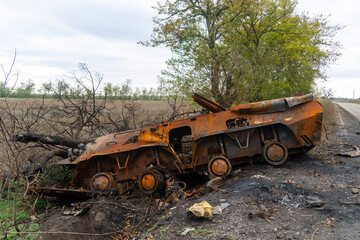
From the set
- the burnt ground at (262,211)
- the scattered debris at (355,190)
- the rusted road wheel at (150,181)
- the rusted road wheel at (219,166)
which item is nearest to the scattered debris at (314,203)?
the burnt ground at (262,211)

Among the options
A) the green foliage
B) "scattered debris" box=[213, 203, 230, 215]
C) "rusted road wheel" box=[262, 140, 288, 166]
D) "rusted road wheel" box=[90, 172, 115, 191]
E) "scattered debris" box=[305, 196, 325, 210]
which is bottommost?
"rusted road wheel" box=[90, 172, 115, 191]

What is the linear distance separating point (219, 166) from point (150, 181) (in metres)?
1.66

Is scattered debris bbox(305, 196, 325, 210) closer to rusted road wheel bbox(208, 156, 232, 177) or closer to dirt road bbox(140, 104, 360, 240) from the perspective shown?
dirt road bbox(140, 104, 360, 240)

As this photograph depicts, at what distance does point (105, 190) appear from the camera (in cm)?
684

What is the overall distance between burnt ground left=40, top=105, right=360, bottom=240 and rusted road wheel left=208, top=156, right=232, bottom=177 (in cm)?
19

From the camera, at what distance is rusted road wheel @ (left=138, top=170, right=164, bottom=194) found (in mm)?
6613

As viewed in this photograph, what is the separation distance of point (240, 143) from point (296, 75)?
15.1 meters

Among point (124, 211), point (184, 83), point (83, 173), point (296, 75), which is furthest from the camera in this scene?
point (296, 75)

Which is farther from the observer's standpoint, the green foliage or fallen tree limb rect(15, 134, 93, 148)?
the green foliage

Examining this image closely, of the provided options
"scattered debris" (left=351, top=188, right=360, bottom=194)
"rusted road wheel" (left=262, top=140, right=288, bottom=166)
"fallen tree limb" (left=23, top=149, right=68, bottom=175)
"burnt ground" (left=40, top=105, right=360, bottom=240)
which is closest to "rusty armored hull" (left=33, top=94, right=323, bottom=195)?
"rusted road wheel" (left=262, top=140, right=288, bottom=166)

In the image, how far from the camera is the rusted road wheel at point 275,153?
21.2ft

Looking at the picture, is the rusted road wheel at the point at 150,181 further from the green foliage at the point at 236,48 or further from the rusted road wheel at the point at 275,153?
the green foliage at the point at 236,48

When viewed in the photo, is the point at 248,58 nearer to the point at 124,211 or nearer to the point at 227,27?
the point at 227,27

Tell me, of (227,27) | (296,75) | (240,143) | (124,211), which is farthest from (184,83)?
(296,75)
